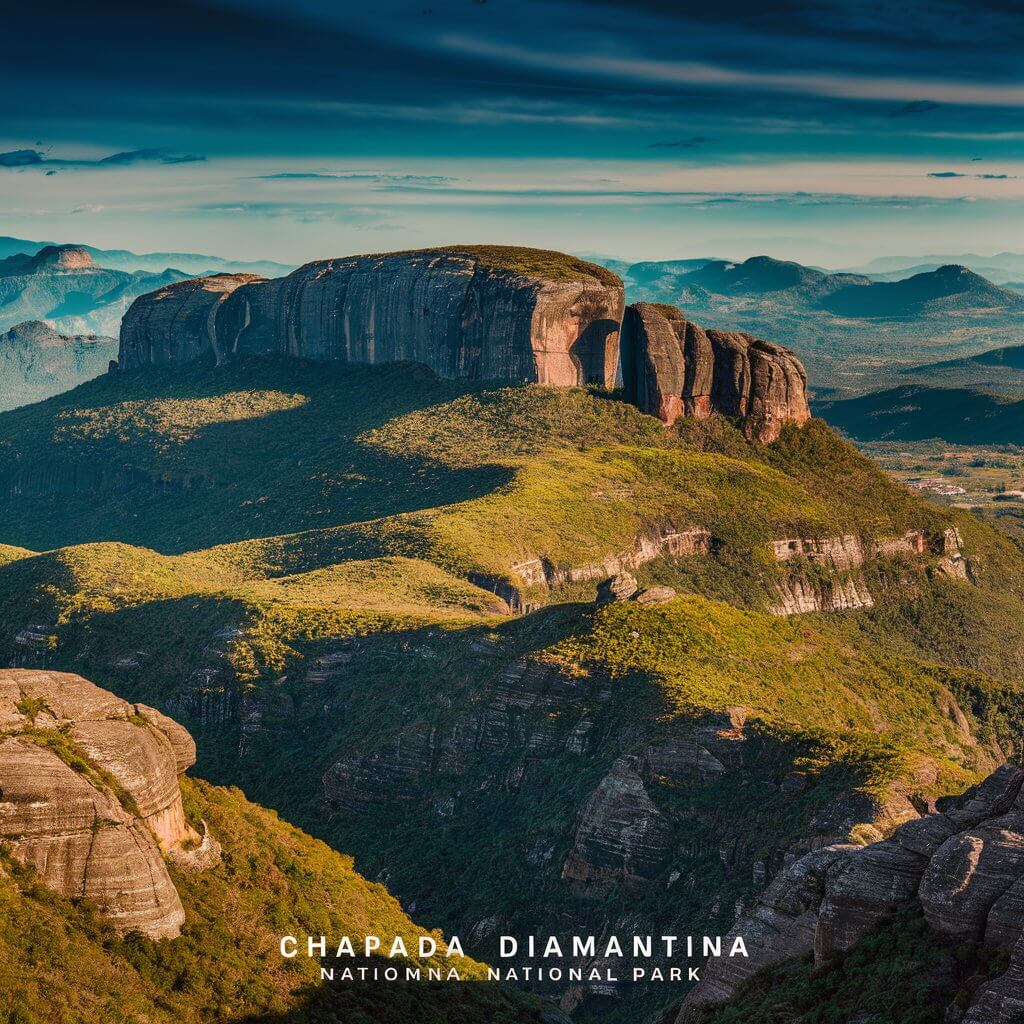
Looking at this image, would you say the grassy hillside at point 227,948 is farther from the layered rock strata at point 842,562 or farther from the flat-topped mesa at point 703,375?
the flat-topped mesa at point 703,375

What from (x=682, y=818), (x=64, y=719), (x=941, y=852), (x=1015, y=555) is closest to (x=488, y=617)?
(x=682, y=818)

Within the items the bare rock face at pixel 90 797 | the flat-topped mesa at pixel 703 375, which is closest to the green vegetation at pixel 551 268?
the flat-topped mesa at pixel 703 375

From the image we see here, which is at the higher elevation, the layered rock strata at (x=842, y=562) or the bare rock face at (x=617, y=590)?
the bare rock face at (x=617, y=590)

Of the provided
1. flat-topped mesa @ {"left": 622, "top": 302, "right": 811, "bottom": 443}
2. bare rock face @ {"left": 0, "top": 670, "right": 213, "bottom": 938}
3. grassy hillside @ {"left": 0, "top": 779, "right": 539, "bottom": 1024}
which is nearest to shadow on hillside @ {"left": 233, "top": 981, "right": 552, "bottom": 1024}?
grassy hillside @ {"left": 0, "top": 779, "right": 539, "bottom": 1024}

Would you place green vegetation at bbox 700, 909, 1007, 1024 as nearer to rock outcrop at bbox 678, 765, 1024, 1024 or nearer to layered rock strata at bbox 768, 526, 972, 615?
rock outcrop at bbox 678, 765, 1024, 1024

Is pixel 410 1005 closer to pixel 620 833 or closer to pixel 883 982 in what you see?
pixel 883 982

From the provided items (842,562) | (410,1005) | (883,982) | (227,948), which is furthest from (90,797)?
(842,562)

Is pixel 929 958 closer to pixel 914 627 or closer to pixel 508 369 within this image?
pixel 914 627
